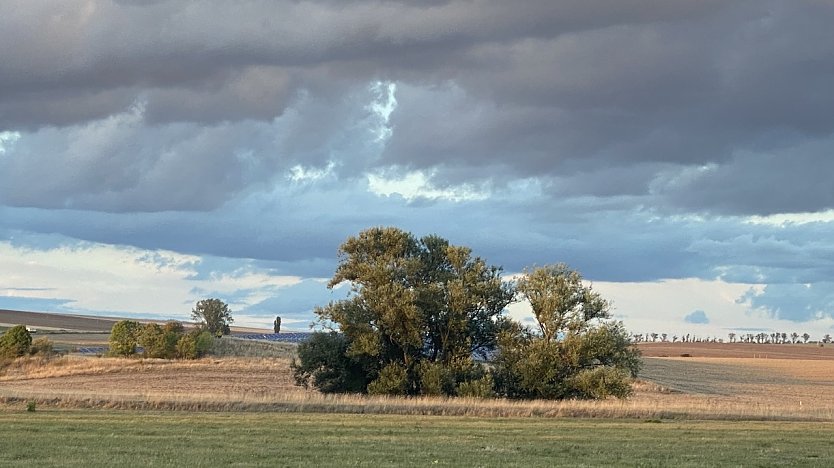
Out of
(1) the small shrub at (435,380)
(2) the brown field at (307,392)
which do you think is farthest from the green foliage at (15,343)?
(1) the small shrub at (435,380)

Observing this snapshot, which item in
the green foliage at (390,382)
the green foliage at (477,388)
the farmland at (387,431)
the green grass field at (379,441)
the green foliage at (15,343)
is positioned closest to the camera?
the green grass field at (379,441)

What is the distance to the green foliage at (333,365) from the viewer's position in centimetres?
6191

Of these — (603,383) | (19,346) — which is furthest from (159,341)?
(603,383)

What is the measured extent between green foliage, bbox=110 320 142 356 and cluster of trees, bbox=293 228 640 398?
4575 centimetres

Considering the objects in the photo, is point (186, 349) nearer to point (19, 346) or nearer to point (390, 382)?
point (19, 346)

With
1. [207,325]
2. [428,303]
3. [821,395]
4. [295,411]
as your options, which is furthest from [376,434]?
[207,325]

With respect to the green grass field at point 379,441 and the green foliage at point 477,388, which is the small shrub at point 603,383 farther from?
the green grass field at point 379,441

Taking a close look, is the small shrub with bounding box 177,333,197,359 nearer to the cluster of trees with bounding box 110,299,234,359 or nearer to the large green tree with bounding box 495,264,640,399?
the cluster of trees with bounding box 110,299,234,359

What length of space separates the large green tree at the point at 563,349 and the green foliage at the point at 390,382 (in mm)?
6018

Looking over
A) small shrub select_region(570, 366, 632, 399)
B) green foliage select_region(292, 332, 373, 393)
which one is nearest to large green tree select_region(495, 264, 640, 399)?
small shrub select_region(570, 366, 632, 399)

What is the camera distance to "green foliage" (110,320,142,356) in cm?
10494

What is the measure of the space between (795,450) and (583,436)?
23.4ft

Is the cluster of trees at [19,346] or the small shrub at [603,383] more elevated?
the cluster of trees at [19,346]

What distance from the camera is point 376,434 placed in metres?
34.5
